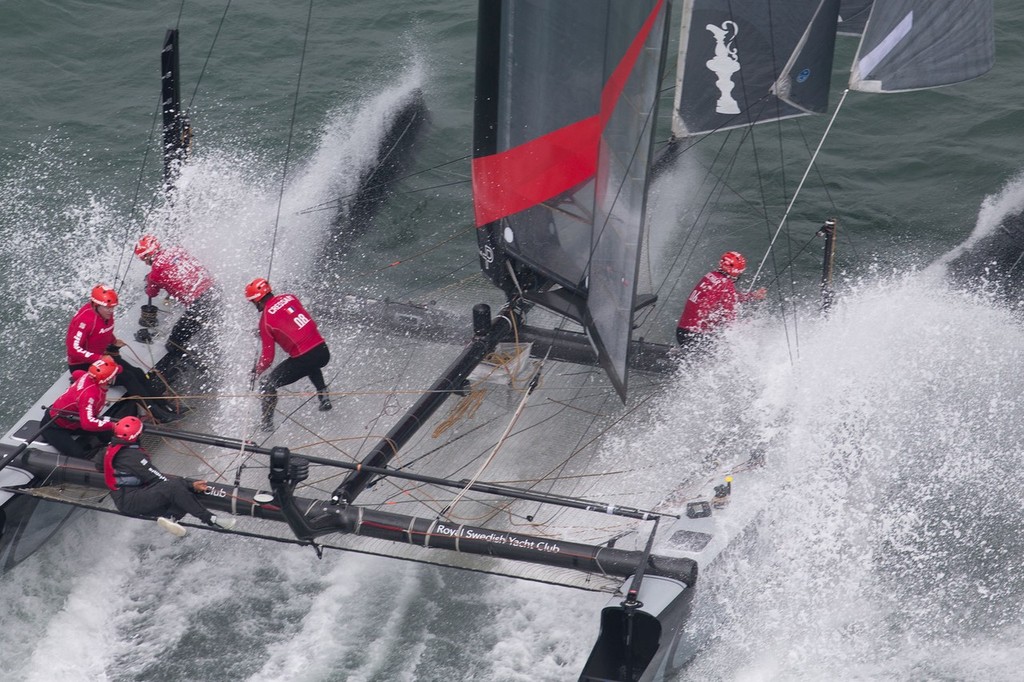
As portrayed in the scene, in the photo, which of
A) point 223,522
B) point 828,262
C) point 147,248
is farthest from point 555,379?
point 147,248

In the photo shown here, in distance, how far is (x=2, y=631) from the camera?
6949mm

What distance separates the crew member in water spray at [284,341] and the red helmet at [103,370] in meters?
0.86

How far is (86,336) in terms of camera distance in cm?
784

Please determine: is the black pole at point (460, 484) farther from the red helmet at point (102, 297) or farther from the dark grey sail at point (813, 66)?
the dark grey sail at point (813, 66)

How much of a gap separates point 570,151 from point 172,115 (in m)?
3.89

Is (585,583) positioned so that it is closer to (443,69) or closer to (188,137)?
(188,137)

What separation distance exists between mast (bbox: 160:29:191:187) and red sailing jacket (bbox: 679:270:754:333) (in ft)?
13.6

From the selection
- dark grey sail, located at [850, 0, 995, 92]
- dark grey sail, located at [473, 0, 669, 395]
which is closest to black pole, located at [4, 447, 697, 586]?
dark grey sail, located at [473, 0, 669, 395]

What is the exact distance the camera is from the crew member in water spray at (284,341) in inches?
306

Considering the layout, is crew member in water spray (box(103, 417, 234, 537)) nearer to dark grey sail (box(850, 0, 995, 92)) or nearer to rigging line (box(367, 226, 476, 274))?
rigging line (box(367, 226, 476, 274))

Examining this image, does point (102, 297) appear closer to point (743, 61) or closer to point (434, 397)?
point (434, 397)

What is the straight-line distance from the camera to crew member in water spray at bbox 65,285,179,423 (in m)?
7.82

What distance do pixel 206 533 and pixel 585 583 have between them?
2.43 metres

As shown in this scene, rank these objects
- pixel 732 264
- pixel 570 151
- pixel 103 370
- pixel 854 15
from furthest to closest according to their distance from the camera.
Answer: pixel 854 15 → pixel 732 264 → pixel 103 370 → pixel 570 151
